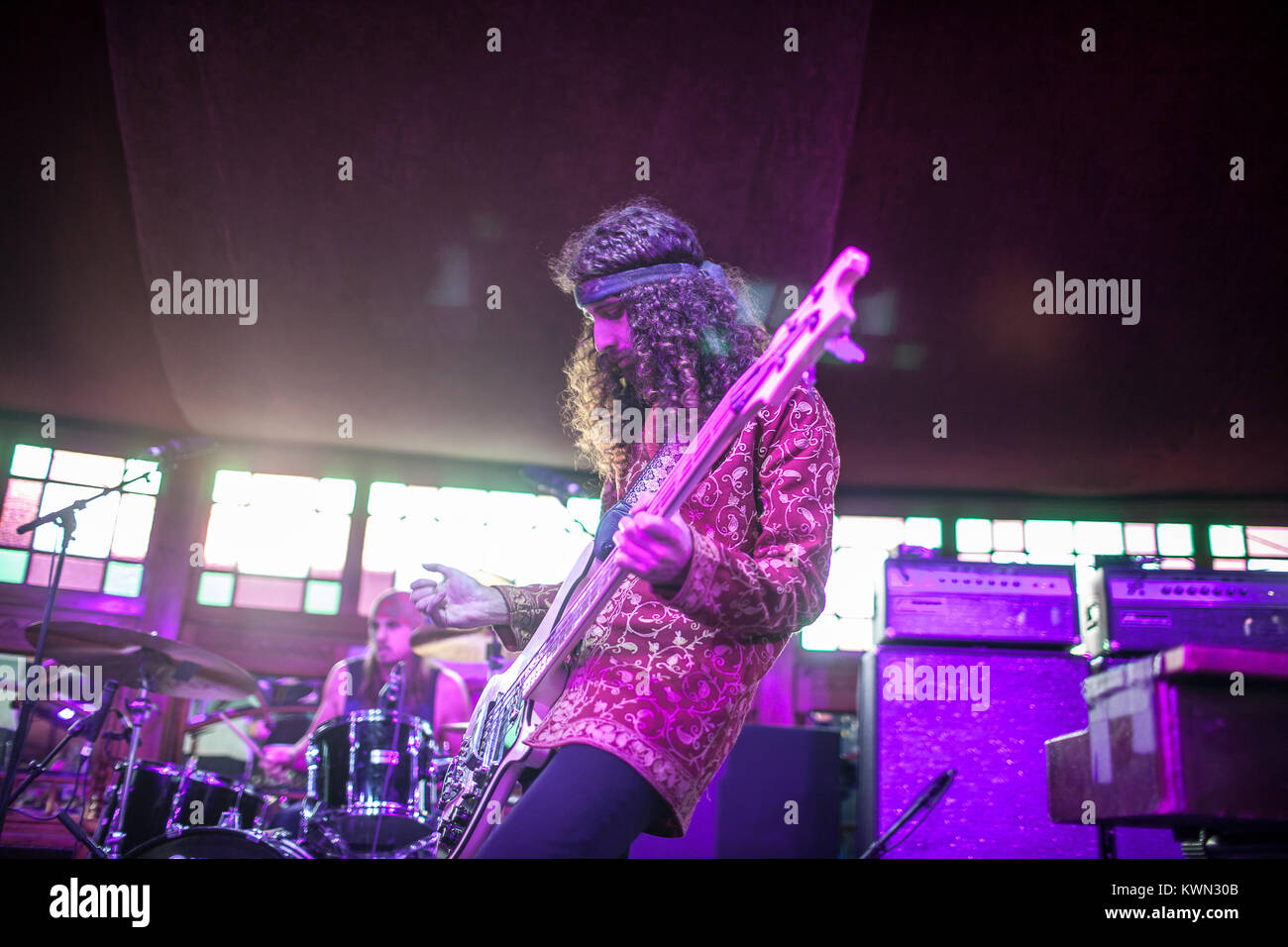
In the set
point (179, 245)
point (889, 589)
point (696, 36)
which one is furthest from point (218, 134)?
point (889, 589)

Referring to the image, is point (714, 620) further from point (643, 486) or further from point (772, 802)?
point (772, 802)

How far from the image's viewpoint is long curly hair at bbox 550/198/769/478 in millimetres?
1695

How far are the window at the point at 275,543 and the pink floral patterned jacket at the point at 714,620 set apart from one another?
25.0 feet

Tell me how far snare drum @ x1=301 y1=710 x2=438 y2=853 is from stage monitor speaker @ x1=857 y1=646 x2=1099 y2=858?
191 centimetres

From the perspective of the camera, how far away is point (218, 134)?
623 centimetres

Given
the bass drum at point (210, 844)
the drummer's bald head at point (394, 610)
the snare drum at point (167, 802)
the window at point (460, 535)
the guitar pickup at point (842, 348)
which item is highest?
the window at point (460, 535)

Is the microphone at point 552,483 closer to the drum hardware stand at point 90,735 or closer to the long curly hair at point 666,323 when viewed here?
the drum hardware stand at point 90,735

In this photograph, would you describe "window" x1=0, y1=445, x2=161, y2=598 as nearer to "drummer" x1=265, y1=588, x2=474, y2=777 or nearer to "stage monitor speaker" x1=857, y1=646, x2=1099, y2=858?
"drummer" x1=265, y1=588, x2=474, y2=777

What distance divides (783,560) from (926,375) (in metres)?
6.62

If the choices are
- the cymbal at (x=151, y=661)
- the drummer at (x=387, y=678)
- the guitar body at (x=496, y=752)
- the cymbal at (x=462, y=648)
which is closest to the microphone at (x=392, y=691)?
the drummer at (x=387, y=678)

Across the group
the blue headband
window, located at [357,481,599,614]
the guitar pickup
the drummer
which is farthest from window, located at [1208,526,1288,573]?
the guitar pickup

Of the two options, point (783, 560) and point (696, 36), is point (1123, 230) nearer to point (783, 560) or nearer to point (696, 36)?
point (696, 36)

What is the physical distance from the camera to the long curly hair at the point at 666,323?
1695 mm

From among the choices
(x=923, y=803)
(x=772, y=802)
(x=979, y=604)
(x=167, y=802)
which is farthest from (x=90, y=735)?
(x=979, y=604)
